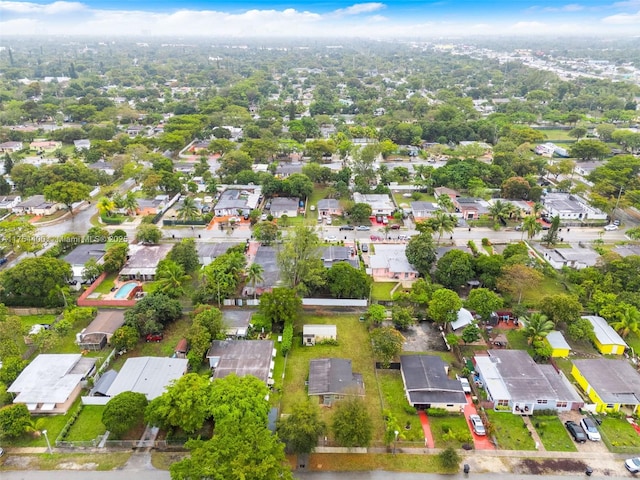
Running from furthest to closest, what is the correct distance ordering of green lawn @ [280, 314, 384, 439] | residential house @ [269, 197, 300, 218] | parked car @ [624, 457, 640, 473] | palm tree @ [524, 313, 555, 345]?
residential house @ [269, 197, 300, 218] → palm tree @ [524, 313, 555, 345] → green lawn @ [280, 314, 384, 439] → parked car @ [624, 457, 640, 473]

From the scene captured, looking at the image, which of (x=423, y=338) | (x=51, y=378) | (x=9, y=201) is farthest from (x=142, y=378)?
(x=9, y=201)

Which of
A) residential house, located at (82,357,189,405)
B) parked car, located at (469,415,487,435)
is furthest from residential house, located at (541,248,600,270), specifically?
residential house, located at (82,357,189,405)

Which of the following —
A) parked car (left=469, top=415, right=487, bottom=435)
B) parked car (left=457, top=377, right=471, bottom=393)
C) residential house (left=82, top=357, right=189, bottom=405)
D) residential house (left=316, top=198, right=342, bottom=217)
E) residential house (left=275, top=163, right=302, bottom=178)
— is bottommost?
residential house (left=275, top=163, right=302, bottom=178)

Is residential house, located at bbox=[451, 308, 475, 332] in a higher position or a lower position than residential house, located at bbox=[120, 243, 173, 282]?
higher

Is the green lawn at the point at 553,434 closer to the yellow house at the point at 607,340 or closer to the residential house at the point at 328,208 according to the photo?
the yellow house at the point at 607,340

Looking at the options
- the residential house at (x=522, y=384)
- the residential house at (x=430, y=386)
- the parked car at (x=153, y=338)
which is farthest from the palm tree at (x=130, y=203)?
the residential house at (x=522, y=384)

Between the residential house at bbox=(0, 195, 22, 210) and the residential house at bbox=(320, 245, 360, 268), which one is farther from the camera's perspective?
the residential house at bbox=(0, 195, 22, 210)

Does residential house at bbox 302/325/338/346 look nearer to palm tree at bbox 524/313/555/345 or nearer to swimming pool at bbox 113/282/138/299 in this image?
palm tree at bbox 524/313/555/345

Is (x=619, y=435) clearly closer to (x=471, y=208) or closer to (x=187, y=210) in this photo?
(x=471, y=208)
